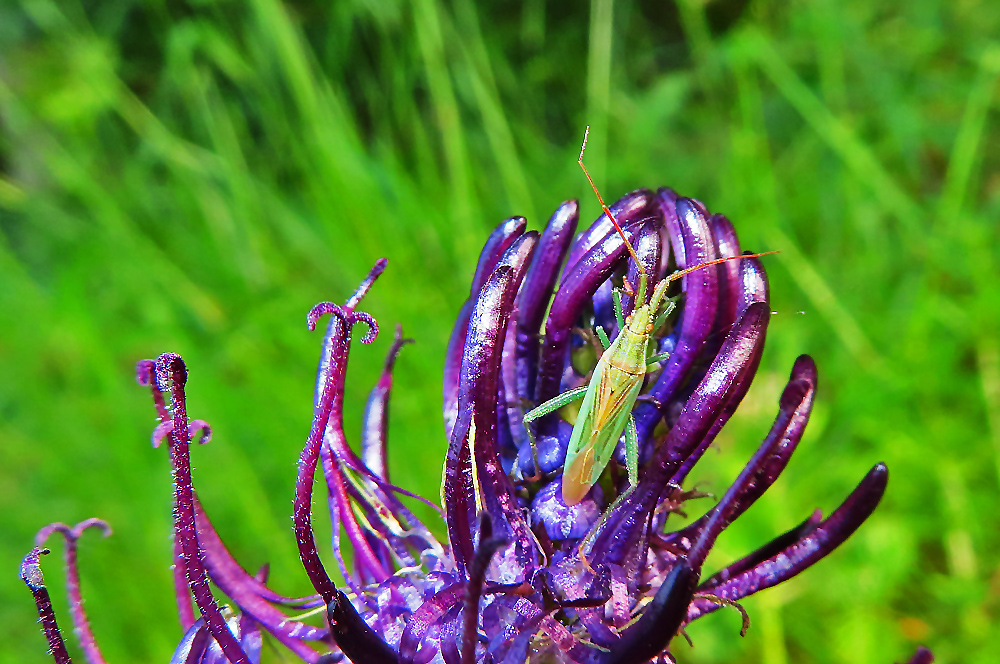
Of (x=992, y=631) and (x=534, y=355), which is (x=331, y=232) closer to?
(x=534, y=355)

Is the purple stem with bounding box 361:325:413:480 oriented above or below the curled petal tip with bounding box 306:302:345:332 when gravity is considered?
below

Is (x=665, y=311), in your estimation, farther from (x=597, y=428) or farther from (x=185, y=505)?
(x=185, y=505)

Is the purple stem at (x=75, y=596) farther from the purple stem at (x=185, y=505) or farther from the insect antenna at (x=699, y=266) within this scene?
the insect antenna at (x=699, y=266)

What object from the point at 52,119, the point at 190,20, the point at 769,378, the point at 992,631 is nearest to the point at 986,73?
the point at 769,378

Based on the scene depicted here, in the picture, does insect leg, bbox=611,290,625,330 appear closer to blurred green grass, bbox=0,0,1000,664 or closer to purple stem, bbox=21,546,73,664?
purple stem, bbox=21,546,73,664


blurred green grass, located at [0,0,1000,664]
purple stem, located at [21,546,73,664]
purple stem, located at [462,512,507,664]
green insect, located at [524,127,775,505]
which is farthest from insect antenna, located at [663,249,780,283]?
blurred green grass, located at [0,0,1000,664]

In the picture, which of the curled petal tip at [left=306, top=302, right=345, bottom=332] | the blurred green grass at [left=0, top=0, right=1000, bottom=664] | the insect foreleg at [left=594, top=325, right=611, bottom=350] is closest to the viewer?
the curled petal tip at [left=306, top=302, right=345, bottom=332]

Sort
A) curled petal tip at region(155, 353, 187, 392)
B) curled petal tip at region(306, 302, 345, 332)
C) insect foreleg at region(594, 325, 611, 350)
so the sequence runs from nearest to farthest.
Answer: curled petal tip at region(155, 353, 187, 392) → curled petal tip at region(306, 302, 345, 332) → insect foreleg at region(594, 325, 611, 350)
